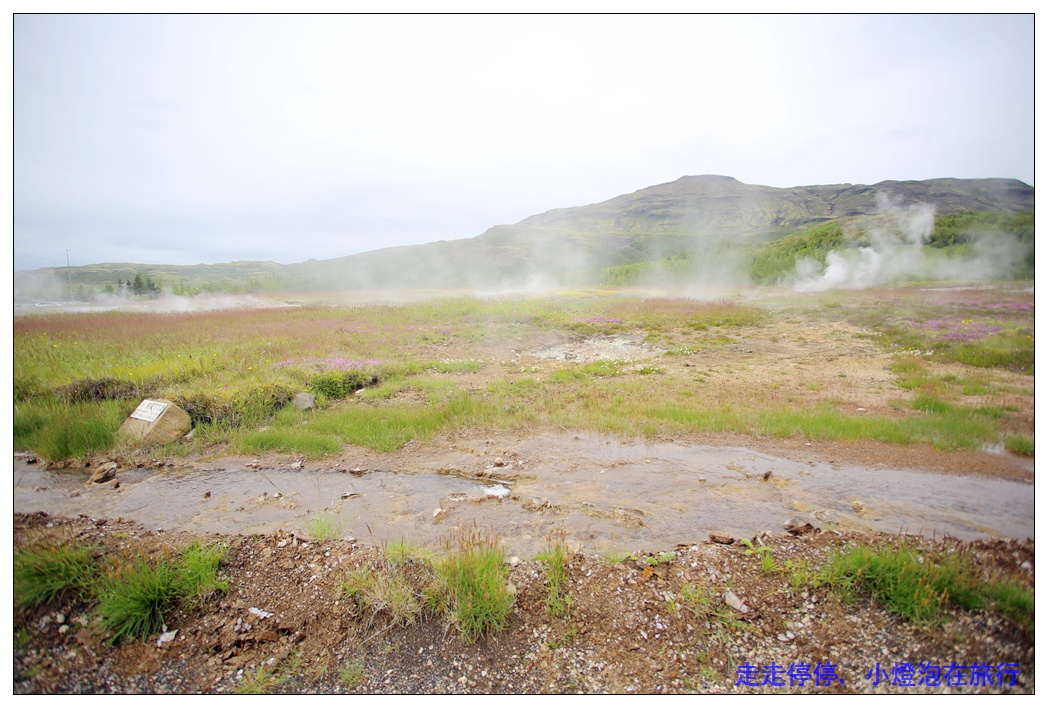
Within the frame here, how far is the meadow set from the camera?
392 centimetres

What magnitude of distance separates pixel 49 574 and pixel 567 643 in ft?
12.9

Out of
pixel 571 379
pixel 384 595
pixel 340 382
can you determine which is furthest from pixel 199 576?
pixel 571 379

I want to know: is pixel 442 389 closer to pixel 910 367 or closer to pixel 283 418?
pixel 283 418

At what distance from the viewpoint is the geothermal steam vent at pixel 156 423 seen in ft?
21.5

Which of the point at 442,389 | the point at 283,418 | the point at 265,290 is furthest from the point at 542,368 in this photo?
the point at 265,290

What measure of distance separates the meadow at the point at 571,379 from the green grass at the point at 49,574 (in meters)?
2.73

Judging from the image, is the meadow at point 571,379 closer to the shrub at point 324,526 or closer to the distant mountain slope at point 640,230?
the distant mountain slope at point 640,230

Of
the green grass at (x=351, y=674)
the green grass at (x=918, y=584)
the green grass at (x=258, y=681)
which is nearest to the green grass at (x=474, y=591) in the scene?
the green grass at (x=351, y=674)

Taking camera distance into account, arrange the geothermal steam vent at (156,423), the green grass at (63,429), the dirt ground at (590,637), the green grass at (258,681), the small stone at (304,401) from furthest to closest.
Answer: the small stone at (304,401)
the geothermal steam vent at (156,423)
the green grass at (63,429)
the green grass at (258,681)
the dirt ground at (590,637)

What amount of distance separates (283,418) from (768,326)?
12741 mm

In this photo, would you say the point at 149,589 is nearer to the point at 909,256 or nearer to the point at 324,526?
the point at 324,526

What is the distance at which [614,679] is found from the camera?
2539mm

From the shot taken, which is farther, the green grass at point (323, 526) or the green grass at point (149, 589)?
the green grass at point (323, 526)

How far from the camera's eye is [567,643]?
9.06ft
